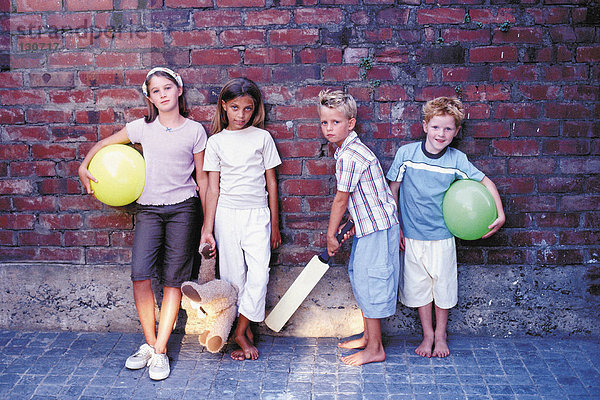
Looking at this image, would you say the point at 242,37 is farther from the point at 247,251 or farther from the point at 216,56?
the point at 247,251

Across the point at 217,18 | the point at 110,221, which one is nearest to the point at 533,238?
the point at 217,18

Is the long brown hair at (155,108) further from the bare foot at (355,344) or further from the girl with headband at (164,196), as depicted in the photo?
the bare foot at (355,344)

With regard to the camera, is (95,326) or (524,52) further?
(95,326)

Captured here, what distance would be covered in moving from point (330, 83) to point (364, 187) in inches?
27.3

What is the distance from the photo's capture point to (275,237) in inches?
132

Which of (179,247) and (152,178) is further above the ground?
(152,178)

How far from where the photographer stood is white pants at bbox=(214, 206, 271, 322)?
3.19 m

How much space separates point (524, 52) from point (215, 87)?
1.89 meters

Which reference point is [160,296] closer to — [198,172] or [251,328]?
[251,328]

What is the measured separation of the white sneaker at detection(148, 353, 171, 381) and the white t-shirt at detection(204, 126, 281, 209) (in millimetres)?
965

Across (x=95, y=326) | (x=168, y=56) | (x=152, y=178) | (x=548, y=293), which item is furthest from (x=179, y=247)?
(x=548, y=293)

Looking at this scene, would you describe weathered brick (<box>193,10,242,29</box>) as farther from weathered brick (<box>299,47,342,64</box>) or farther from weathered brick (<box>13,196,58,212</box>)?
weathered brick (<box>13,196,58,212</box>)

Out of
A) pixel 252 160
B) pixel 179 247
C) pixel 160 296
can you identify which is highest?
pixel 252 160

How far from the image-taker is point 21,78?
11.1 ft
